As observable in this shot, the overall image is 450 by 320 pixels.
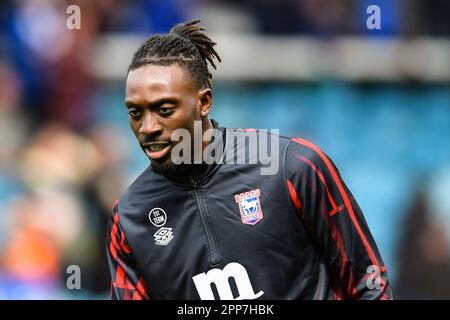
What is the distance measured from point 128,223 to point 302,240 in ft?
2.68

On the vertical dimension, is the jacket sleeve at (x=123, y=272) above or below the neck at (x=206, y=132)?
below

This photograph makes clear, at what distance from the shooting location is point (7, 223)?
810cm

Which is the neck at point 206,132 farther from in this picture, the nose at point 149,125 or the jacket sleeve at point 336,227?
the jacket sleeve at point 336,227

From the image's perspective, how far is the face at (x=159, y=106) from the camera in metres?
4.18

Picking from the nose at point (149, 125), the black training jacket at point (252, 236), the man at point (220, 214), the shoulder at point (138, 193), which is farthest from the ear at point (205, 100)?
the shoulder at point (138, 193)

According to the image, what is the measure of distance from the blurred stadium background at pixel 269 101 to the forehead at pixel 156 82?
381cm

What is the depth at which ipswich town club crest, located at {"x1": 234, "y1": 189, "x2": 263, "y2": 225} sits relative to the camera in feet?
13.9

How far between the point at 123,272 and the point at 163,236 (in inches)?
10.6

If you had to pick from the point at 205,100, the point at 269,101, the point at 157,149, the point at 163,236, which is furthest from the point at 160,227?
the point at 269,101

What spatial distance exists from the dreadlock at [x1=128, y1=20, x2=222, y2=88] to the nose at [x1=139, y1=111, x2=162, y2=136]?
26 centimetres

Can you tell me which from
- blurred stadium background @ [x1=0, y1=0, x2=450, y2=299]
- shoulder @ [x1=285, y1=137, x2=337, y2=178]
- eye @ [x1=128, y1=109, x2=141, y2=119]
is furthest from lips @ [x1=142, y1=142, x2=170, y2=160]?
blurred stadium background @ [x1=0, y1=0, x2=450, y2=299]

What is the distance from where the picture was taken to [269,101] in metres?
9.09

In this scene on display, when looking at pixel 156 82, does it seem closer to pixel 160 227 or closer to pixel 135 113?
pixel 135 113

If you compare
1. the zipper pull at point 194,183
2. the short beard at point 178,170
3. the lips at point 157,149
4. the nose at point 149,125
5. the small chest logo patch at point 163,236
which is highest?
the nose at point 149,125
